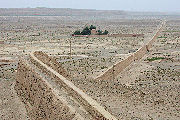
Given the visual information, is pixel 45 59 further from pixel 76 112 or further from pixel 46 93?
pixel 76 112

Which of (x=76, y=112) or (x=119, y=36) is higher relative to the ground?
(x=76, y=112)

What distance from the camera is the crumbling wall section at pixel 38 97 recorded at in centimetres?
1175

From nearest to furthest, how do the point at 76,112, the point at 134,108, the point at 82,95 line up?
the point at 76,112
the point at 82,95
the point at 134,108

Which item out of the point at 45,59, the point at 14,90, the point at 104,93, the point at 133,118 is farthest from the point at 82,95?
the point at 14,90

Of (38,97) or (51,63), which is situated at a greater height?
(51,63)

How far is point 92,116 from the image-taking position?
11055mm

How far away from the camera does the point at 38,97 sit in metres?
14.7

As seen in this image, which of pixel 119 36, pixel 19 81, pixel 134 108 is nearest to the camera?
pixel 134 108

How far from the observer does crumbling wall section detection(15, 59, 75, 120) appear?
11750mm

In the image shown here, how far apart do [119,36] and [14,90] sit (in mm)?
53198

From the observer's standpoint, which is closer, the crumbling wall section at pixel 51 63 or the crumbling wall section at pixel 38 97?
the crumbling wall section at pixel 38 97

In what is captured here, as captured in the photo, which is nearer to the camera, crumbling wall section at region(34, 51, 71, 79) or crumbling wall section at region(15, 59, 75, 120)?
crumbling wall section at region(15, 59, 75, 120)

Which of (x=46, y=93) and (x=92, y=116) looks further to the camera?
(x=46, y=93)

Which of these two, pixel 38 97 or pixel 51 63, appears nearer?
pixel 38 97
